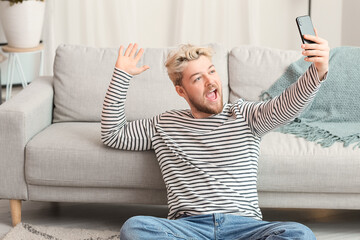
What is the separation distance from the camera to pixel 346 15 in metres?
4.49

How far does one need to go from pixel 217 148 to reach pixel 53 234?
2.58 feet

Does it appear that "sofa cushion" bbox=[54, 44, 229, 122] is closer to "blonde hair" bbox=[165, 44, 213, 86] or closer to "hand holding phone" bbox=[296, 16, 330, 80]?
"blonde hair" bbox=[165, 44, 213, 86]

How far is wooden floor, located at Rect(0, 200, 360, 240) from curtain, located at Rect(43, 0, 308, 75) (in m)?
2.09

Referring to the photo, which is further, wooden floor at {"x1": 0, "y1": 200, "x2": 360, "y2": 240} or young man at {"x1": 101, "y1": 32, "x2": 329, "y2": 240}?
wooden floor at {"x1": 0, "y1": 200, "x2": 360, "y2": 240}

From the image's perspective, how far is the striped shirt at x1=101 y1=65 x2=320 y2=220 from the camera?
1.98m

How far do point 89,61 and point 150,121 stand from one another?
699 millimetres

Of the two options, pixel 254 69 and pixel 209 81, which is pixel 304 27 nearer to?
pixel 209 81

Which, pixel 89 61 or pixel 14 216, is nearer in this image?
pixel 14 216

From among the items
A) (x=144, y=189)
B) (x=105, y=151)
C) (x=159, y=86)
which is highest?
(x=159, y=86)

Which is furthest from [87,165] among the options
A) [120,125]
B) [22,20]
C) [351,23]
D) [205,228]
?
[351,23]

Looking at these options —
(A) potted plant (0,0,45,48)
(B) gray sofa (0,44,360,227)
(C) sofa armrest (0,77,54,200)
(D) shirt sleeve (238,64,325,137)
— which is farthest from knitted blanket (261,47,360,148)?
(A) potted plant (0,0,45,48)

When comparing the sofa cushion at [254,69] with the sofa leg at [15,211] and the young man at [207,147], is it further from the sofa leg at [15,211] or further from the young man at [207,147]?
the sofa leg at [15,211]

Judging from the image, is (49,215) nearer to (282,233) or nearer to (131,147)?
(131,147)

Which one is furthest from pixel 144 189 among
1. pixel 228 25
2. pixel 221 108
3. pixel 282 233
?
pixel 228 25
